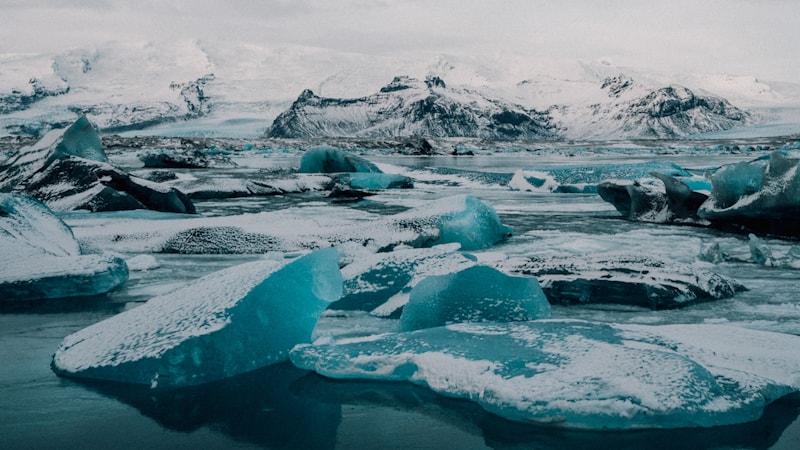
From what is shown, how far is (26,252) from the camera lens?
13.4 ft

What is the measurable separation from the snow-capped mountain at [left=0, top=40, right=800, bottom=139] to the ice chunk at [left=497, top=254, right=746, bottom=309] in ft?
271

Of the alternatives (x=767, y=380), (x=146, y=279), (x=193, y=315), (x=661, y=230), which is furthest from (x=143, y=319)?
(x=661, y=230)

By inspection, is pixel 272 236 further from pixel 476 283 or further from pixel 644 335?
pixel 644 335

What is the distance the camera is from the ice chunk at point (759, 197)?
19.5 ft

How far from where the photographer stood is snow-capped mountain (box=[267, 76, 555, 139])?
104881 millimetres

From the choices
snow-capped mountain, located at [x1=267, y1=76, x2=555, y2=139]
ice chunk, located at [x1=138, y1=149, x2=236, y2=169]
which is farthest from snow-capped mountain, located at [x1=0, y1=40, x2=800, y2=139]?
ice chunk, located at [x1=138, y1=149, x2=236, y2=169]

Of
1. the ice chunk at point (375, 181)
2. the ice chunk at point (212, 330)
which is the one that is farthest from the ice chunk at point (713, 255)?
the ice chunk at point (375, 181)

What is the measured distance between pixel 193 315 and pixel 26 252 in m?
1.95

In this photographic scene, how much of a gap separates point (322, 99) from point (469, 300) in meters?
107

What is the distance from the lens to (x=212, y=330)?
8.05ft

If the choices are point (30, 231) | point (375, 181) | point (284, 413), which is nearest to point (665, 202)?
point (30, 231)

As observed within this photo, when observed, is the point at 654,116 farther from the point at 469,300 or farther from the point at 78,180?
the point at 469,300

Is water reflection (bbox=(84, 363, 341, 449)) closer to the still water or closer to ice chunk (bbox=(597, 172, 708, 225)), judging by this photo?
the still water

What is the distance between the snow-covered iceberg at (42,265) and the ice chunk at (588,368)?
1.77 meters
